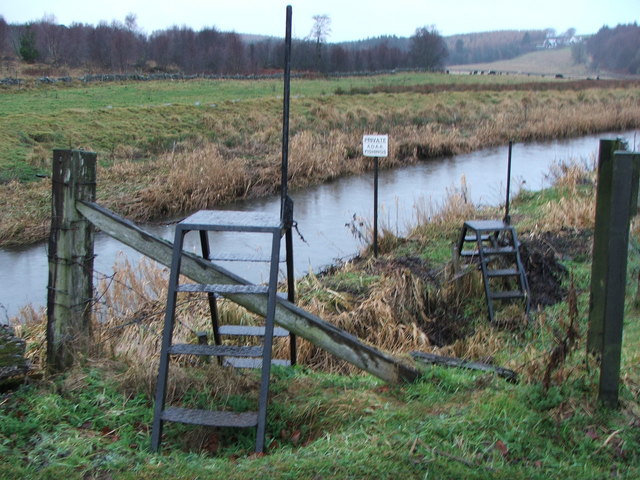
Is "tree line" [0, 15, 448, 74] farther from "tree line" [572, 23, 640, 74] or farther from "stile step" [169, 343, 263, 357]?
"stile step" [169, 343, 263, 357]

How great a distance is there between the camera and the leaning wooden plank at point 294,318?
430cm

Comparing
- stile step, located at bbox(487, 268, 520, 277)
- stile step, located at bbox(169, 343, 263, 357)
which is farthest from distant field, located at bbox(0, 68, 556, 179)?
stile step, located at bbox(169, 343, 263, 357)

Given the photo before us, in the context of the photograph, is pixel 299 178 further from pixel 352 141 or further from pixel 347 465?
pixel 347 465

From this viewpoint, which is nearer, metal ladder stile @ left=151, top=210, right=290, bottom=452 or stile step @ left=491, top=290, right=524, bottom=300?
metal ladder stile @ left=151, top=210, right=290, bottom=452

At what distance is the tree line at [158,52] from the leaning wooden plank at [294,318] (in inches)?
1799

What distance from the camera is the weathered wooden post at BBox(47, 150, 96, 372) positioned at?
188 inches

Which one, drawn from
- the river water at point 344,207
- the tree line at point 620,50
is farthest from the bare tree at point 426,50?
the river water at point 344,207

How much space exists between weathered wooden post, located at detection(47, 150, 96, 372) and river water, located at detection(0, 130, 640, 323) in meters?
3.71

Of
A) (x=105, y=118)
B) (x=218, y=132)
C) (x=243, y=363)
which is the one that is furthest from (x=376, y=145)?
(x=105, y=118)

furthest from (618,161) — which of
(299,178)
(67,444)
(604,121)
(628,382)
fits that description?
(604,121)

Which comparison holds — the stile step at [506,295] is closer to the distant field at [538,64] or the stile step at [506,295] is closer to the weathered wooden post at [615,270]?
the weathered wooden post at [615,270]

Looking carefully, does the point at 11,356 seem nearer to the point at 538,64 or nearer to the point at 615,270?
the point at 615,270

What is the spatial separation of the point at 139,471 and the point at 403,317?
5.25 m

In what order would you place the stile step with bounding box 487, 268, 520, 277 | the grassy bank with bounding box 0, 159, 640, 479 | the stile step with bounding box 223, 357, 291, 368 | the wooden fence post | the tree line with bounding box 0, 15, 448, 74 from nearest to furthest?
the grassy bank with bounding box 0, 159, 640, 479 → the wooden fence post → the stile step with bounding box 223, 357, 291, 368 → the stile step with bounding box 487, 268, 520, 277 → the tree line with bounding box 0, 15, 448, 74
